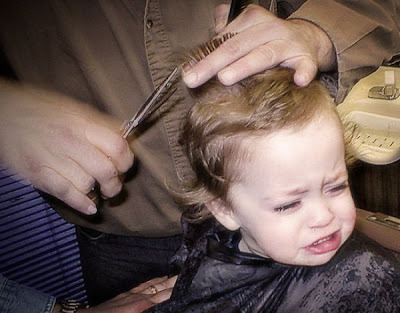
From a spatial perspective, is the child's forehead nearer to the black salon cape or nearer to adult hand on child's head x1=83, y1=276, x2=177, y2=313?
the black salon cape

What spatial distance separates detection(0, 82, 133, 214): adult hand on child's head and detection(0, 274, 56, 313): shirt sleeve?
417 mm

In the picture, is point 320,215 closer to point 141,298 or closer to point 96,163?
point 96,163

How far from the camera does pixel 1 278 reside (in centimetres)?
122

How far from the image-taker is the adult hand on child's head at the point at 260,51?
2.64 ft

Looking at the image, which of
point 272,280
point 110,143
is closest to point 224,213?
point 272,280

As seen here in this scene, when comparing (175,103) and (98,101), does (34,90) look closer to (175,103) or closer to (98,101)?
(98,101)

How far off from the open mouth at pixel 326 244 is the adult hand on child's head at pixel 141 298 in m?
0.55

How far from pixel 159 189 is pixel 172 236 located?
0.19 m

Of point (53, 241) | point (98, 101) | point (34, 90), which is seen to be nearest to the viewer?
point (34, 90)

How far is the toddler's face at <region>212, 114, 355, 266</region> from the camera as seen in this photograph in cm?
91

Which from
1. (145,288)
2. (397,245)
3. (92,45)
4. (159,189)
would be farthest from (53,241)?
(397,245)

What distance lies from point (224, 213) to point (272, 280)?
0.70 feet

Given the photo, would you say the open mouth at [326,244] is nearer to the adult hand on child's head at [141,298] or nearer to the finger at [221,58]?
the finger at [221,58]

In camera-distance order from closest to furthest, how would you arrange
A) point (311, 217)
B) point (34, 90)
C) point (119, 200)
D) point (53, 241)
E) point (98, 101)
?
1. point (311, 217)
2. point (34, 90)
3. point (98, 101)
4. point (119, 200)
5. point (53, 241)
